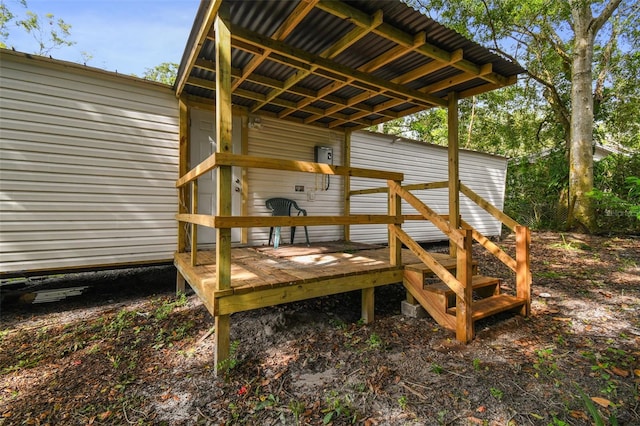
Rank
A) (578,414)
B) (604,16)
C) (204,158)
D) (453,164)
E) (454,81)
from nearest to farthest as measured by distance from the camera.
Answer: (578,414)
(454,81)
(453,164)
(204,158)
(604,16)

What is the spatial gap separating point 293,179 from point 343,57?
8.03 ft

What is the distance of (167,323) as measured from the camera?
3129 mm

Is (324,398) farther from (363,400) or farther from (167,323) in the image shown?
(167,323)

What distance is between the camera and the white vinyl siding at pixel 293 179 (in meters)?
4.95

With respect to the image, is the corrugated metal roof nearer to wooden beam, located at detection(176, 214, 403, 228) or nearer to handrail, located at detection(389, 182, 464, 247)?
handrail, located at detection(389, 182, 464, 247)

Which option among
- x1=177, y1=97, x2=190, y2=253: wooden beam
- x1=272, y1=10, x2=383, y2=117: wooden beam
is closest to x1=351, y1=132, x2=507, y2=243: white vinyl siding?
x1=272, y1=10, x2=383, y2=117: wooden beam

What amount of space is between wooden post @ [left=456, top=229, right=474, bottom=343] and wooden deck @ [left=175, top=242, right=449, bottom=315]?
751mm

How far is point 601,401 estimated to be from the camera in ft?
5.99

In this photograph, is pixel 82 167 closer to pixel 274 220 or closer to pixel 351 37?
pixel 274 220

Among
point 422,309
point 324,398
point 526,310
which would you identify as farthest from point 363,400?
point 526,310

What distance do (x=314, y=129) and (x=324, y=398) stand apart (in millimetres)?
4631

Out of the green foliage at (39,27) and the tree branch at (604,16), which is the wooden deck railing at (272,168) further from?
the green foliage at (39,27)

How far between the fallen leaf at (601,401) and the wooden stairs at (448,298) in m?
0.88

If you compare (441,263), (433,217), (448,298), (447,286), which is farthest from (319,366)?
(441,263)
